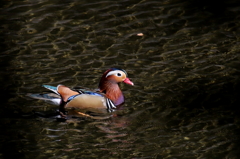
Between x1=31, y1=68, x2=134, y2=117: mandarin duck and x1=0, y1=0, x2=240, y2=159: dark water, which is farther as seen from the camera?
x1=31, y1=68, x2=134, y2=117: mandarin duck

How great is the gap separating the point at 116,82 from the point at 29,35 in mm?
2562

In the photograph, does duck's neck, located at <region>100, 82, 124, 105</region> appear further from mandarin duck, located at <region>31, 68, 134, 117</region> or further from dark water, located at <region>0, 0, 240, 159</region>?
dark water, located at <region>0, 0, 240, 159</region>

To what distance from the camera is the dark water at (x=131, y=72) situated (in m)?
7.59

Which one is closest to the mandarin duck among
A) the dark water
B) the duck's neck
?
the duck's neck

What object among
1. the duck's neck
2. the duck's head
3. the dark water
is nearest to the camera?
the dark water

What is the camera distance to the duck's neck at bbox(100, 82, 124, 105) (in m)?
8.90

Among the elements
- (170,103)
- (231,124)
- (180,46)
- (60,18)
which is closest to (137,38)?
(180,46)

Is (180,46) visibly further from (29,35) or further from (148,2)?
(29,35)

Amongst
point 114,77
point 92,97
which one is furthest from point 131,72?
point 92,97

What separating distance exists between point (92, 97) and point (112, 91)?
402 millimetres

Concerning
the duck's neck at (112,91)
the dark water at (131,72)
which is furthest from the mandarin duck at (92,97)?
the dark water at (131,72)

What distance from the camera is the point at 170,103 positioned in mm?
8625

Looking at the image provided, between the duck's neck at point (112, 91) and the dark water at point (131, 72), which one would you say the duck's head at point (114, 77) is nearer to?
the duck's neck at point (112, 91)

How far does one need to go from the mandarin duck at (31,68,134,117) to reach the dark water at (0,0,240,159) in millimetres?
169
